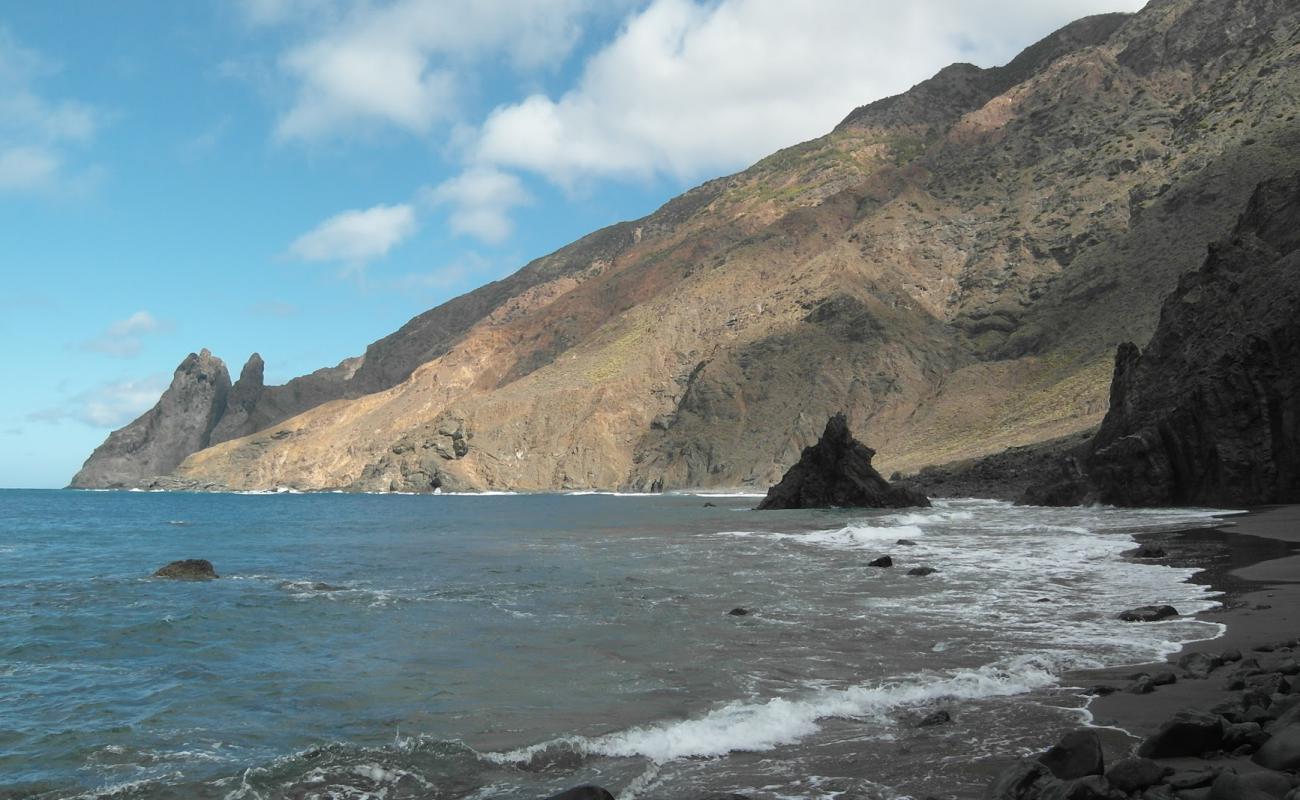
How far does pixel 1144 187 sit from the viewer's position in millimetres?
133625

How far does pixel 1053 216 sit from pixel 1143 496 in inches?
4361

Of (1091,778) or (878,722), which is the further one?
(878,722)

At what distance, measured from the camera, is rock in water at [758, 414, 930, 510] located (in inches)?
2680

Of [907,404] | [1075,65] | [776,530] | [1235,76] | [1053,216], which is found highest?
[1075,65]

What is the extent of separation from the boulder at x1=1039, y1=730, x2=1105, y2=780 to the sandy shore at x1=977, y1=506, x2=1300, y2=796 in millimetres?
640

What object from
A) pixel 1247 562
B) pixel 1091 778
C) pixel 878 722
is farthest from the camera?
pixel 1247 562

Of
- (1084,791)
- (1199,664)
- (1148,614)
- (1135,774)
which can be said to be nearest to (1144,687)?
(1199,664)

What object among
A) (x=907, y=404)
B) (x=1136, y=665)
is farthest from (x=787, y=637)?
(x=907, y=404)

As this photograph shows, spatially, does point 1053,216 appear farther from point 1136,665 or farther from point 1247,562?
point 1136,665

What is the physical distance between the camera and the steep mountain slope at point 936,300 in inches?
4658

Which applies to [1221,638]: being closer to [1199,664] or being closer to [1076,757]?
[1199,664]

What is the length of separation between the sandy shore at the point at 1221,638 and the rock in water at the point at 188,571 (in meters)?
27.3

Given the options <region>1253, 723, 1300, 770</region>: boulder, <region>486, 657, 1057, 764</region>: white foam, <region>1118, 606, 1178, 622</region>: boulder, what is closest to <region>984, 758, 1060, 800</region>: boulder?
<region>1253, 723, 1300, 770</region>: boulder

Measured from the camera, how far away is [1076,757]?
8266 millimetres
